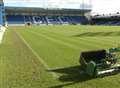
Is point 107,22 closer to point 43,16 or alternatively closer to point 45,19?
point 45,19

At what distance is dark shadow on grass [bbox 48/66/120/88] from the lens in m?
11.0

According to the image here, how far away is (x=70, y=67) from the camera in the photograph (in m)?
13.8

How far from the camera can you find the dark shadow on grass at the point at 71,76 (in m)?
11.0

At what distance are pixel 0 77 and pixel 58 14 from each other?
121 m

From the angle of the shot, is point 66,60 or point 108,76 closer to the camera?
point 108,76

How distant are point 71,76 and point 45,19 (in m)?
116

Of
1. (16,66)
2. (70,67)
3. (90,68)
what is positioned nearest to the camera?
(90,68)

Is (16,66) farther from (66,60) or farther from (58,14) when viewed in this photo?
(58,14)

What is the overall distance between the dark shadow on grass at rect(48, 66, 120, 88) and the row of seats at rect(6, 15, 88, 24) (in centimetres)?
10703

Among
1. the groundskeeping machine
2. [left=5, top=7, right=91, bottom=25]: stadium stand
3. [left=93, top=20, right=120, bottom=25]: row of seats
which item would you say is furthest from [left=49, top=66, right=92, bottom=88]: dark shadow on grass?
[left=5, top=7, right=91, bottom=25]: stadium stand

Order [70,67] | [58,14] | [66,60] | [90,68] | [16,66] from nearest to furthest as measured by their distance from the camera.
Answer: [90,68] < [70,67] < [16,66] < [66,60] < [58,14]

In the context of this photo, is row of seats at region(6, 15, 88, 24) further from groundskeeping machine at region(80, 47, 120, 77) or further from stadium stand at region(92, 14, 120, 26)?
groundskeeping machine at region(80, 47, 120, 77)

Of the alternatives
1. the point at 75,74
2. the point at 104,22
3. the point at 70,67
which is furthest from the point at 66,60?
the point at 104,22

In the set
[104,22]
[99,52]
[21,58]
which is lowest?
[104,22]
